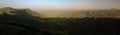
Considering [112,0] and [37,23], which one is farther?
[112,0]

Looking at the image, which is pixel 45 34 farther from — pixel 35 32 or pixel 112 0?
pixel 112 0

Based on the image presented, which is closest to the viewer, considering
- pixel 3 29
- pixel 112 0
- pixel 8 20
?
pixel 3 29

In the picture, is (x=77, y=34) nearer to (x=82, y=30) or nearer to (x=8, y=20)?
(x=82, y=30)

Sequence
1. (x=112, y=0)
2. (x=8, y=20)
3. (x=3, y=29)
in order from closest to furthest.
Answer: (x=3, y=29)
(x=8, y=20)
(x=112, y=0)

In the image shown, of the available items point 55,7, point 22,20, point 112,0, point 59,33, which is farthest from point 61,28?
point 112,0

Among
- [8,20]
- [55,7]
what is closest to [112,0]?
[55,7]

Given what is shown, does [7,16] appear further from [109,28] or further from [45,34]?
[109,28]

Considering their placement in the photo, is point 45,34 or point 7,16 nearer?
point 45,34

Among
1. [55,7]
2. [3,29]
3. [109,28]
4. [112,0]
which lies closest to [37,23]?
[3,29]
